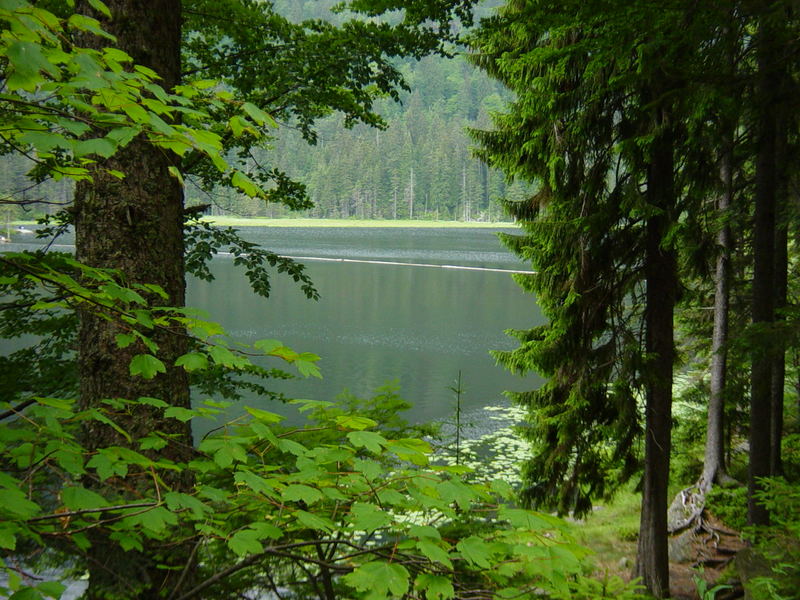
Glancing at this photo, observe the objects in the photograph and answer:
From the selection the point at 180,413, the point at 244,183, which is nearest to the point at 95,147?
the point at 244,183

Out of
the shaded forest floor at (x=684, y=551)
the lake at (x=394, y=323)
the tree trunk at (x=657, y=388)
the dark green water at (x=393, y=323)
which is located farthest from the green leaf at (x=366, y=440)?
the dark green water at (x=393, y=323)

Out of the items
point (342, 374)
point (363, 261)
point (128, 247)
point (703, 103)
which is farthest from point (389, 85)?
point (363, 261)

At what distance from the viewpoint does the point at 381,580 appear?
1440 millimetres

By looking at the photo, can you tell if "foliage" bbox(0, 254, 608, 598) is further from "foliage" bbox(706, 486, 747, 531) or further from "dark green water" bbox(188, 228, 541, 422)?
"dark green water" bbox(188, 228, 541, 422)

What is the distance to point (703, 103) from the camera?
416 centimetres

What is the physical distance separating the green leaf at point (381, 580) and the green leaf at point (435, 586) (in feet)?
0.29

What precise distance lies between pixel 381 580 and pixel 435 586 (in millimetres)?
158

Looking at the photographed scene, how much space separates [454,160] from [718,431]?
3541 inches

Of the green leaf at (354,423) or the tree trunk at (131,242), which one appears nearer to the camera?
the green leaf at (354,423)

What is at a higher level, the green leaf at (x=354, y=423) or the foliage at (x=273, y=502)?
the green leaf at (x=354, y=423)

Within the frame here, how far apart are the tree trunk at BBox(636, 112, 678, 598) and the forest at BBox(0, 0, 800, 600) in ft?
0.10

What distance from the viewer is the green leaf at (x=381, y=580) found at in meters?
1.42

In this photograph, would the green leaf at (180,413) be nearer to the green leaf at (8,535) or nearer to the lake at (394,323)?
the green leaf at (8,535)

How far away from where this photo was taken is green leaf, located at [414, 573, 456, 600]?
1.48m
